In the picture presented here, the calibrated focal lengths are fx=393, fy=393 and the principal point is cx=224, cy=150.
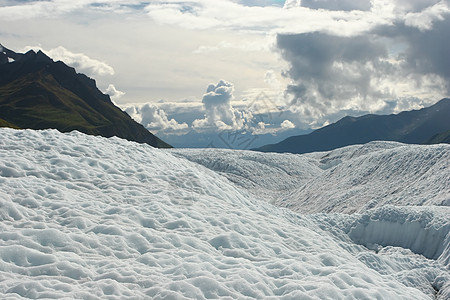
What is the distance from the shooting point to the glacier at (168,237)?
37.9 ft

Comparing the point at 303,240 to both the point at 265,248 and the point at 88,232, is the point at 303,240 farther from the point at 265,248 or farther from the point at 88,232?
the point at 88,232

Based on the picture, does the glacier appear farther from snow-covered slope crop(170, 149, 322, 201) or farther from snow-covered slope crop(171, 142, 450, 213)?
snow-covered slope crop(170, 149, 322, 201)

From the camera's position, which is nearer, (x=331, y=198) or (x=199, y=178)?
(x=199, y=178)

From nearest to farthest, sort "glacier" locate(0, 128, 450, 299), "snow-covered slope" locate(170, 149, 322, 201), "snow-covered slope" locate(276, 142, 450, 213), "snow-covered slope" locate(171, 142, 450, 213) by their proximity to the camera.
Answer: "glacier" locate(0, 128, 450, 299) → "snow-covered slope" locate(276, 142, 450, 213) → "snow-covered slope" locate(171, 142, 450, 213) → "snow-covered slope" locate(170, 149, 322, 201)

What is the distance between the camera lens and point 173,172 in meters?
26.2

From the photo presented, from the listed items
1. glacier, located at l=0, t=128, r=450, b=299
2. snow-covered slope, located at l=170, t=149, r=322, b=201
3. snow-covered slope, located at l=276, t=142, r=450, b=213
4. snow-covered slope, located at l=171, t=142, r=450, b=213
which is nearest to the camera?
glacier, located at l=0, t=128, r=450, b=299

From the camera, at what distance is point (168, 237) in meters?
15.3

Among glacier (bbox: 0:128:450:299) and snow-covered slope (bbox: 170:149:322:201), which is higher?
glacier (bbox: 0:128:450:299)

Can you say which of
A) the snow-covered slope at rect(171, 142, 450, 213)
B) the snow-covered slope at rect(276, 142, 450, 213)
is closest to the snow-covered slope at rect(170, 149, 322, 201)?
the snow-covered slope at rect(171, 142, 450, 213)

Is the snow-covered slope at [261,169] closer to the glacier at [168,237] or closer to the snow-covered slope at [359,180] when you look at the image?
the snow-covered slope at [359,180]

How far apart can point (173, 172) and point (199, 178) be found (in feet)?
5.84

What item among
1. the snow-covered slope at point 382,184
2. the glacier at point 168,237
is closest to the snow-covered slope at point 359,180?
the snow-covered slope at point 382,184

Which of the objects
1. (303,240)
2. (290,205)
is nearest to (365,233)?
(303,240)

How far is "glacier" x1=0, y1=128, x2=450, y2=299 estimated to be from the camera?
1156cm
